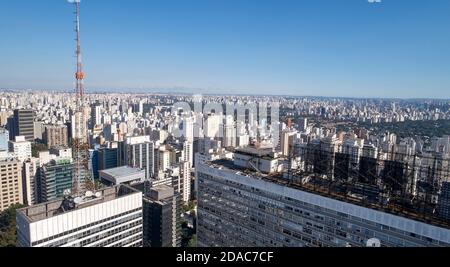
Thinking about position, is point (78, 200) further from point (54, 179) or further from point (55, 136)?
point (55, 136)

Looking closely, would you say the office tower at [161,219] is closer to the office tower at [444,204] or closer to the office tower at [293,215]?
the office tower at [293,215]

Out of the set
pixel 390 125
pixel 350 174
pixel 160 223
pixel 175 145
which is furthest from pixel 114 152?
pixel 390 125

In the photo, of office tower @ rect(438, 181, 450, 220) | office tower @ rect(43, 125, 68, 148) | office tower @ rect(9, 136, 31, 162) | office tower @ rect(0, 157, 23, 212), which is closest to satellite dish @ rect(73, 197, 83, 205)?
office tower @ rect(438, 181, 450, 220)

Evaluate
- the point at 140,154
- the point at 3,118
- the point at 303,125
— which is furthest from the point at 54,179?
the point at 3,118

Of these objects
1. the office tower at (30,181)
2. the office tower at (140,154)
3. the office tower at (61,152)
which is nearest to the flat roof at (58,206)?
the office tower at (30,181)

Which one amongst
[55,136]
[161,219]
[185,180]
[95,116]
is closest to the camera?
[161,219]
